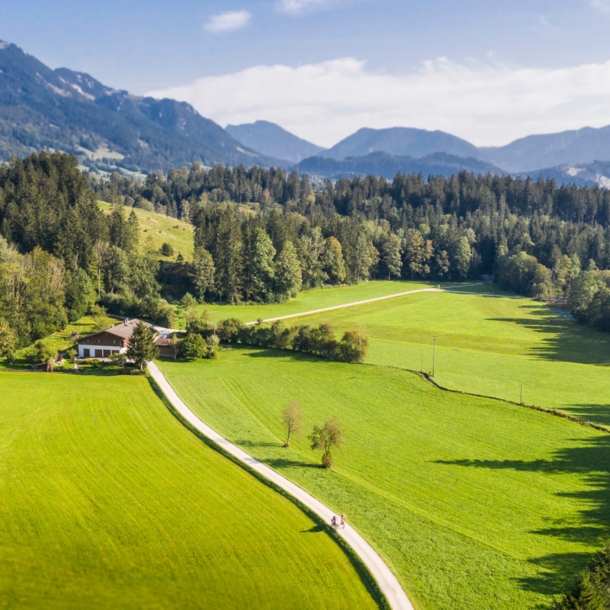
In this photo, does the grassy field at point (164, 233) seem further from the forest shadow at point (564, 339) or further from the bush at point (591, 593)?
the bush at point (591, 593)

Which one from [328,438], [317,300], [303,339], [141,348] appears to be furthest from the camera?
[317,300]

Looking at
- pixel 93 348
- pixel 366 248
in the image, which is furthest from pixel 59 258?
pixel 366 248

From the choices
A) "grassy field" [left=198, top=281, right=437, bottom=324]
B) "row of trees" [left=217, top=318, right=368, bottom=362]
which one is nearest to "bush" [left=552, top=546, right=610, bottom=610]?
"row of trees" [left=217, top=318, right=368, bottom=362]

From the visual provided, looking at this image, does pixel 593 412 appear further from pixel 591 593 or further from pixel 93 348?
pixel 93 348

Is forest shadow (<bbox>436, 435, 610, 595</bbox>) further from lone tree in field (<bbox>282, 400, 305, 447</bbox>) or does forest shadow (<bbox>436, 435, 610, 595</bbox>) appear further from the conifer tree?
the conifer tree

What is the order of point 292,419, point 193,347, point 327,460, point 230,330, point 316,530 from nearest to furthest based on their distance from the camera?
point 316,530
point 327,460
point 292,419
point 193,347
point 230,330

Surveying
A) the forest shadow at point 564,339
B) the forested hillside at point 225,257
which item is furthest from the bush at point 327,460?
the forested hillside at point 225,257
